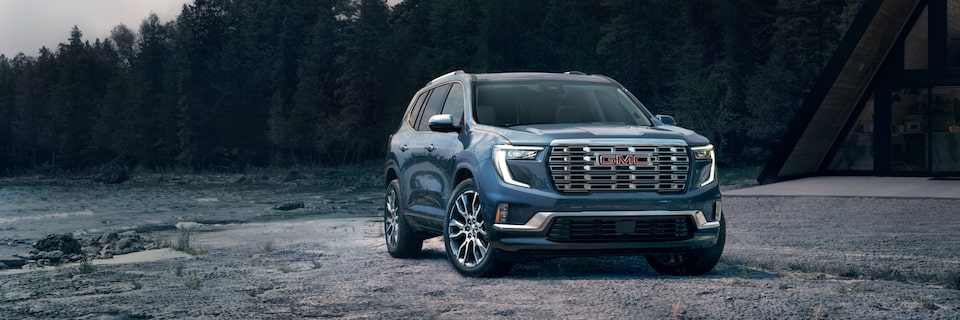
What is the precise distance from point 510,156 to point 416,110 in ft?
10.9

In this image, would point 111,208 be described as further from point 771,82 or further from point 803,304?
point 803,304

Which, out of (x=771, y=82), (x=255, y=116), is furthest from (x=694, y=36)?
(x=255, y=116)

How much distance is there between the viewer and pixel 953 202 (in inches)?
797

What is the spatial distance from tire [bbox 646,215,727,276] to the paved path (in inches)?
500

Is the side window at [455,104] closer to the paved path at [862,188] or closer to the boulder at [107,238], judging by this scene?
the boulder at [107,238]

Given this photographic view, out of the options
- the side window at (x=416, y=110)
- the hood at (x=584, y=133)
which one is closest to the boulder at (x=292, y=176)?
the side window at (x=416, y=110)

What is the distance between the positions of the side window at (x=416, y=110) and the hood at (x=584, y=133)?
2.46 meters

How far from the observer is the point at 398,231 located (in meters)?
12.0

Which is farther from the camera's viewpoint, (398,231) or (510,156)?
(398,231)

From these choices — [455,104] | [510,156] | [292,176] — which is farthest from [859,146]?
[292,176]

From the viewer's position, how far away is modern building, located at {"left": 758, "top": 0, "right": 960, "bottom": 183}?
85.1 ft

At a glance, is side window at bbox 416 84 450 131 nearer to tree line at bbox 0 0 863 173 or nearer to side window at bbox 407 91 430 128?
side window at bbox 407 91 430 128

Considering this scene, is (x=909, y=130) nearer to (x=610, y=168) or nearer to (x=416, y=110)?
(x=416, y=110)

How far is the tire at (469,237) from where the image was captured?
31.0 ft
